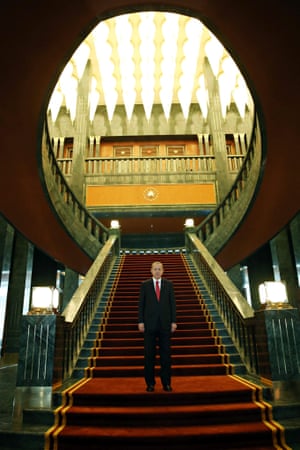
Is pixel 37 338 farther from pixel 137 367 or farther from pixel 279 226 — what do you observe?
pixel 279 226

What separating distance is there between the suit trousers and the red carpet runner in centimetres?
15

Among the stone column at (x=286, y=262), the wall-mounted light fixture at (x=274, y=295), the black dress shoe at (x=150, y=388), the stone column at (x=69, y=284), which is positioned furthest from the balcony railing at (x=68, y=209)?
the stone column at (x=286, y=262)

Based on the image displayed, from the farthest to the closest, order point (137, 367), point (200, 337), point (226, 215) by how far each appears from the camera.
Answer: point (226, 215), point (200, 337), point (137, 367)

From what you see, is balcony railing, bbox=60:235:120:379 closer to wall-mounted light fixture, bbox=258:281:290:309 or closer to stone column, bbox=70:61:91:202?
wall-mounted light fixture, bbox=258:281:290:309

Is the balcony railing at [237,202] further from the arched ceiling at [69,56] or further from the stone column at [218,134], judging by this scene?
the stone column at [218,134]

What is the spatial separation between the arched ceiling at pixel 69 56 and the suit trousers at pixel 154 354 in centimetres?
373

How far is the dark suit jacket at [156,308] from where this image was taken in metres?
3.59

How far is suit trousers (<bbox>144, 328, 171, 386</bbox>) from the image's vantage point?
347cm

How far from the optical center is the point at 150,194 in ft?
42.3

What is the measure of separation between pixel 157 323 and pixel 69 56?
14.5ft

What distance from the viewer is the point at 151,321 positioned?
3586 mm

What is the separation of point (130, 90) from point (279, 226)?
9.93 m

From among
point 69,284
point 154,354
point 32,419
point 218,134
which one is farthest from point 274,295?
point 218,134

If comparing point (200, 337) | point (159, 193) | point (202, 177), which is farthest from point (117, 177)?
point (200, 337)
